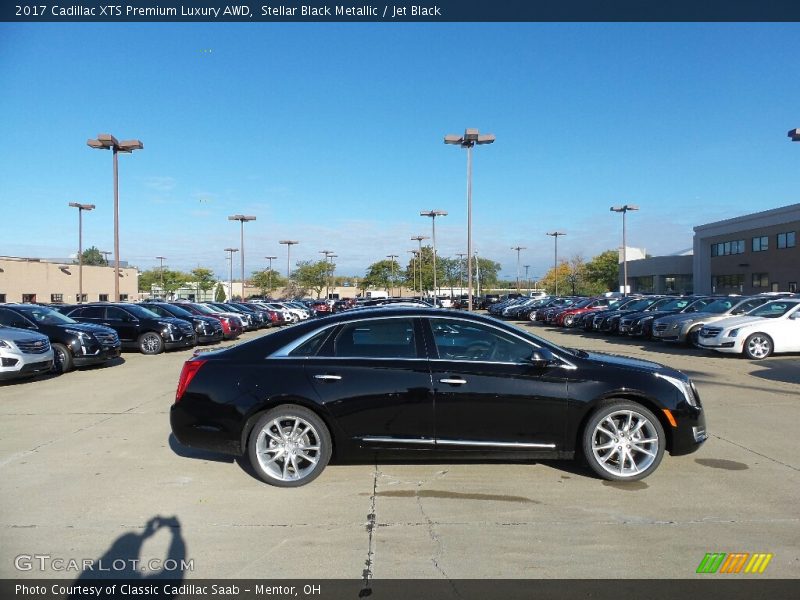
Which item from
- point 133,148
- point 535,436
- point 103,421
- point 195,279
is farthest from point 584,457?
point 195,279

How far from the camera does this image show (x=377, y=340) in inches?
219

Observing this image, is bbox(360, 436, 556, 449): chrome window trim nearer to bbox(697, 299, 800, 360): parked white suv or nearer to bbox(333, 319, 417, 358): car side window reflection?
bbox(333, 319, 417, 358): car side window reflection

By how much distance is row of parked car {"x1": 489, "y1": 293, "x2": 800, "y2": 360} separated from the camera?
14.7 metres

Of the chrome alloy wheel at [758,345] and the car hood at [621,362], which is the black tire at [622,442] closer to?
the car hood at [621,362]

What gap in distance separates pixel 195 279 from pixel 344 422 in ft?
343

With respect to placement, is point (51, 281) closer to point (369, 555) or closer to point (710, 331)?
point (710, 331)

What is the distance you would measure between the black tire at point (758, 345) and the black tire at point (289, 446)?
1308 centimetres

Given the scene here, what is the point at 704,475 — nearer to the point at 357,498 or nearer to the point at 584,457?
the point at 584,457

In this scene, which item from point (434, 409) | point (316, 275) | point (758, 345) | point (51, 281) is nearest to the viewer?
point (434, 409)

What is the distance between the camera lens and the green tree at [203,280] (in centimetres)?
9906

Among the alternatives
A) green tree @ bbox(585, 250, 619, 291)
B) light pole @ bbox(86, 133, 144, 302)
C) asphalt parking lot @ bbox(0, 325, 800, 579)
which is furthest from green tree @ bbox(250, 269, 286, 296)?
asphalt parking lot @ bbox(0, 325, 800, 579)

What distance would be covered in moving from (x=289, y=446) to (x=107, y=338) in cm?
1065

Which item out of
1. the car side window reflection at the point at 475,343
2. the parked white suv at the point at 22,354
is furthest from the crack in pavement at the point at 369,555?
the parked white suv at the point at 22,354

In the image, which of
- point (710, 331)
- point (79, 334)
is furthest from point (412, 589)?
point (710, 331)
